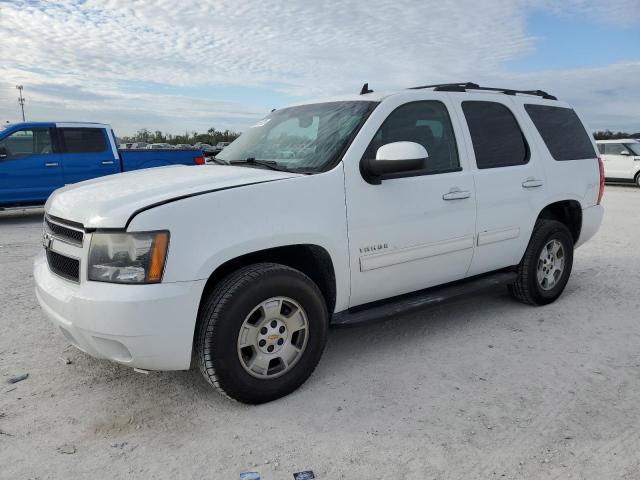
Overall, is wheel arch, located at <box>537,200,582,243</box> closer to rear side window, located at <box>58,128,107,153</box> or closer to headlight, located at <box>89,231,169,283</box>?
headlight, located at <box>89,231,169,283</box>

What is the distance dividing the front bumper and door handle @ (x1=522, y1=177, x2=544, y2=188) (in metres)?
2.98

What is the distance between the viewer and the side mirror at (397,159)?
3.30m

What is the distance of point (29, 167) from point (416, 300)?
9823 millimetres

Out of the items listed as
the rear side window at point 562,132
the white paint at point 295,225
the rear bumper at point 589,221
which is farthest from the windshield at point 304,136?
the rear bumper at point 589,221

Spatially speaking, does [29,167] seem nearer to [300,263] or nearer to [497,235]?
[300,263]

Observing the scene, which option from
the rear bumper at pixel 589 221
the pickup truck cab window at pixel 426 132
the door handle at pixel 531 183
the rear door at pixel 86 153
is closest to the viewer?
the pickup truck cab window at pixel 426 132

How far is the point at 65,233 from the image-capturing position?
3104 mm

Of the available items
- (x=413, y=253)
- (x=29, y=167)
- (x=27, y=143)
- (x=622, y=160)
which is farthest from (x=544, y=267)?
(x=622, y=160)

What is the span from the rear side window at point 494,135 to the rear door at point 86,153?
8971 millimetres

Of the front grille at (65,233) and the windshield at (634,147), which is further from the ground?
the windshield at (634,147)

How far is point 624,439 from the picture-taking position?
278cm

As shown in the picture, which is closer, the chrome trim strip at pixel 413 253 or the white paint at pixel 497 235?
the chrome trim strip at pixel 413 253

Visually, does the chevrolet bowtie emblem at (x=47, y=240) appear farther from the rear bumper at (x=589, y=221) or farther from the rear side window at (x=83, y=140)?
the rear side window at (x=83, y=140)

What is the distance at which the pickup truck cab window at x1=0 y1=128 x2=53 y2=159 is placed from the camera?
35.2ft
